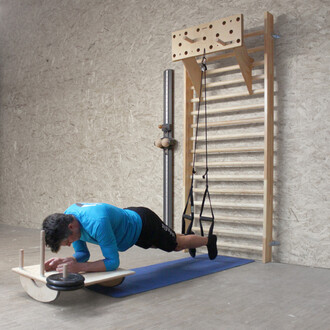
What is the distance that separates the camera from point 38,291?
230 centimetres

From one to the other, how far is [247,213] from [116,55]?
96.7 inches

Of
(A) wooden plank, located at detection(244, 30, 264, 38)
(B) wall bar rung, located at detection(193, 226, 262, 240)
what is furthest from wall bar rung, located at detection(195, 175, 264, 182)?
(A) wooden plank, located at detection(244, 30, 264, 38)

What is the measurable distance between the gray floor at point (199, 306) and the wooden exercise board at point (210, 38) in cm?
184

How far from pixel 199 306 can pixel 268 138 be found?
5.50 feet

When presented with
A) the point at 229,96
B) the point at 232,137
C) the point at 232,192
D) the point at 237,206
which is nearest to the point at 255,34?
the point at 229,96

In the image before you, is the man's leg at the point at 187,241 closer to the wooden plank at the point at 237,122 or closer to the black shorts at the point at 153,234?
the black shorts at the point at 153,234

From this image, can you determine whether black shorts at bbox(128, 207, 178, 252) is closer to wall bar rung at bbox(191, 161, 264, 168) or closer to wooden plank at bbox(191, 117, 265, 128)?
wall bar rung at bbox(191, 161, 264, 168)

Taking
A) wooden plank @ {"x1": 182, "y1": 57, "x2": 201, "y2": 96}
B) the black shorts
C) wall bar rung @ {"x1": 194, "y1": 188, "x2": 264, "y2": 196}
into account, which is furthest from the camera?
wooden plank @ {"x1": 182, "y1": 57, "x2": 201, "y2": 96}

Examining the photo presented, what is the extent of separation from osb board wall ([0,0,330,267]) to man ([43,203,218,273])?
123cm

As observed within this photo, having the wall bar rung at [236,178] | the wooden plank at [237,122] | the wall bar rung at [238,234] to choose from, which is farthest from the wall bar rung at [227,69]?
the wall bar rung at [238,234]

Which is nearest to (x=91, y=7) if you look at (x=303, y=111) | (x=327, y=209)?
(x=303, y=111)

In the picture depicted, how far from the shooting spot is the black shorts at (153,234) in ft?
9.28

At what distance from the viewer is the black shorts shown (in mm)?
2828

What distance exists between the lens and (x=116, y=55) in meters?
4.77
